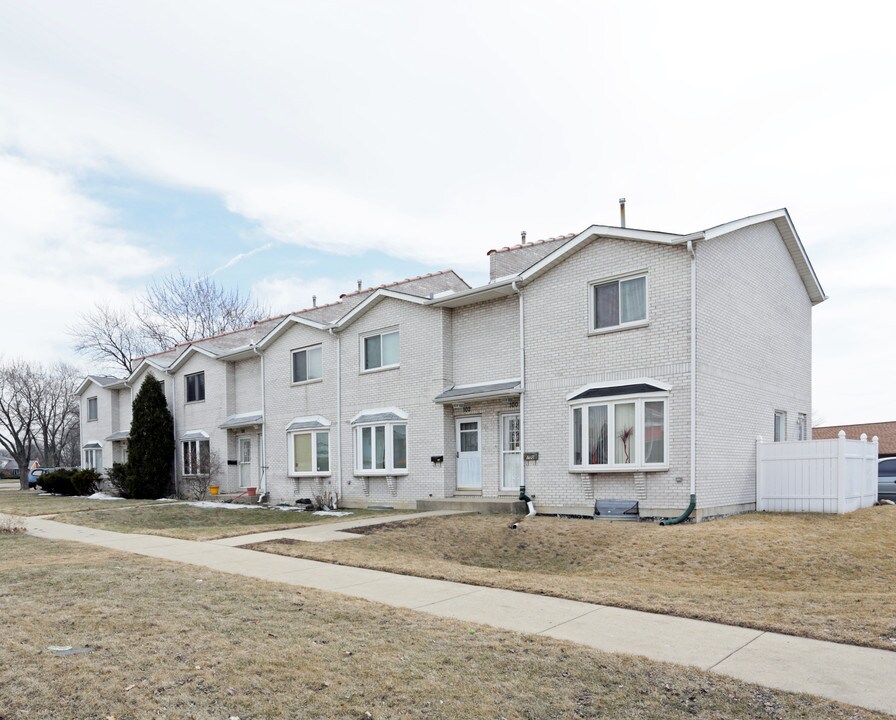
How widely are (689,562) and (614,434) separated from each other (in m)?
4.72

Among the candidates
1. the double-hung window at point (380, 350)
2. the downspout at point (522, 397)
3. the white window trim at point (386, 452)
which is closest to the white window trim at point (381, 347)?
the double-hung window at point (380, 350)

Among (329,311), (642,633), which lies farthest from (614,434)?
(329,311)

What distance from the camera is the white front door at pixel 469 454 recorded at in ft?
60.6

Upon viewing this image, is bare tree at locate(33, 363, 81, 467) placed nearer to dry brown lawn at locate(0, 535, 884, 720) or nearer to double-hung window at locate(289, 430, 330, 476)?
double-hung window at locate(289, 430, 330, 476)

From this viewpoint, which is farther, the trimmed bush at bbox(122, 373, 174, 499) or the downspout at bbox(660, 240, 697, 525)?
the trimmed bush at bbox(122, 373, 174, 499)

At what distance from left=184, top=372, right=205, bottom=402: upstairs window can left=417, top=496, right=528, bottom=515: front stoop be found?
14109 millimetres

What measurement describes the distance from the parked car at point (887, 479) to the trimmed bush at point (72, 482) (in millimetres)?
30547

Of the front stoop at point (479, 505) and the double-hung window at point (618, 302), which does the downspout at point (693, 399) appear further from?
the front stoop at point (479, 505)

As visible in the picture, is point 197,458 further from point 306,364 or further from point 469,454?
point 469,454

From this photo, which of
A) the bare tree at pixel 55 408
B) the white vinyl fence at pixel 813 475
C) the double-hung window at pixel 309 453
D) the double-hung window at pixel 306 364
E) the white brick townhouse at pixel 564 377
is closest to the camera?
the white brick townhouse at pixel 564 377

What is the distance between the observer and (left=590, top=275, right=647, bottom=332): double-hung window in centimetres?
1523

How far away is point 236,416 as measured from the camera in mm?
26844

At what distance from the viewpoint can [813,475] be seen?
15195mm

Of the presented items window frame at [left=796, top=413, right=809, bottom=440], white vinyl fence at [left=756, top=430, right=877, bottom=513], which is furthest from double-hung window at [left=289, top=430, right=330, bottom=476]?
window frame at [left=796, top=413, right=809, bottom=440]
